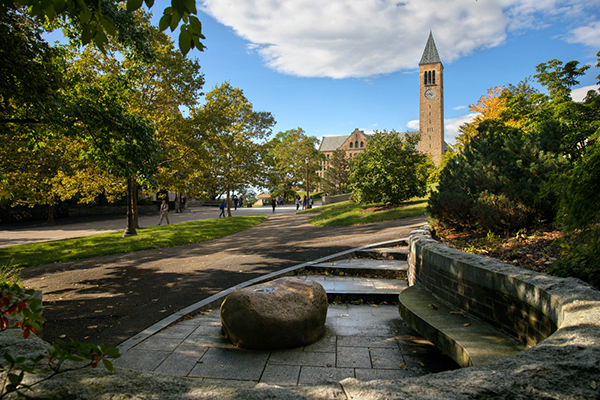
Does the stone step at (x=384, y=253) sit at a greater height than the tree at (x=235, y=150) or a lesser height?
lesser

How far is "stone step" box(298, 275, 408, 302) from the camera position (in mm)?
6258

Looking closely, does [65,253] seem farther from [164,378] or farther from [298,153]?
[298,153]

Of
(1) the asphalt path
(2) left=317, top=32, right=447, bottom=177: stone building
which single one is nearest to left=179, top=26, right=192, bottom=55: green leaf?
(1) the asphalt path

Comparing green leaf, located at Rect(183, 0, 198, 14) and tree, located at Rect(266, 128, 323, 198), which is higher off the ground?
tree, located at Rect(266, 128, 323, 198)

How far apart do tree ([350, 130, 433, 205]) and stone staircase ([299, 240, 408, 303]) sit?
1134cm

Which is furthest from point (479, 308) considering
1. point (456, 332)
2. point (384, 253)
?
point (384, 253)

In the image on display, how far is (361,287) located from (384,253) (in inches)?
115

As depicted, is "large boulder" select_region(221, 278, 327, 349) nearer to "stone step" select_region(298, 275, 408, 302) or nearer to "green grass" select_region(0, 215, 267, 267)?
"stone step" select_region(298, 275, 408, 302)

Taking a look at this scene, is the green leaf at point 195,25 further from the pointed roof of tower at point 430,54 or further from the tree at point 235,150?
the pointed roof of tower at point 430,54

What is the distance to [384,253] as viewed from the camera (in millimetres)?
9539

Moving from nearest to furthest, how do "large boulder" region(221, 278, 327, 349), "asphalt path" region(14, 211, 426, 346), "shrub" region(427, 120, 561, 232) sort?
"large boulder" region(221, 278, 327, 349) < "asphalt path" region(14, 211, 426, 346) < "shrub" region(427, 120, 561, 232)

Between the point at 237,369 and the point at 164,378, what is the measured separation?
6.70 feet

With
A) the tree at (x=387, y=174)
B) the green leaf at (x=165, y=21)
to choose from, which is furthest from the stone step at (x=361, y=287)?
the tree at (x=387, y=174)

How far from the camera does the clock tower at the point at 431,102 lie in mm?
75062
